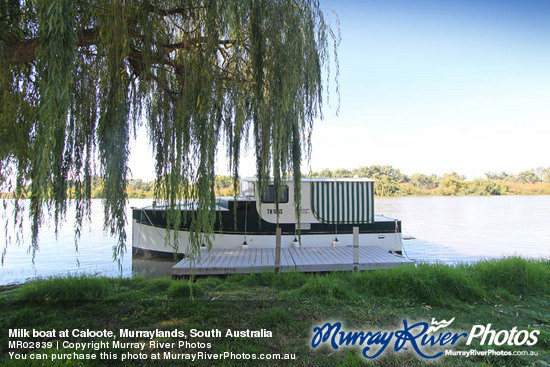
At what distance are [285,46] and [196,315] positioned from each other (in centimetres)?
283

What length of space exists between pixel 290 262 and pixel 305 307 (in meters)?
2.91

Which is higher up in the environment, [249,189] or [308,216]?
[249,189]

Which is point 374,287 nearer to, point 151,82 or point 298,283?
point 298,283

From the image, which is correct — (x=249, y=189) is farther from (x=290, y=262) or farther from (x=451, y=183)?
(x=451, y=183)

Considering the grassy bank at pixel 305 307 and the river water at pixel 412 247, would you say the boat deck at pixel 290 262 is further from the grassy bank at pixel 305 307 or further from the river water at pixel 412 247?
the river water at pixel 412 247

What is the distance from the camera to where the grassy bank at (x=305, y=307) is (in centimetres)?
257

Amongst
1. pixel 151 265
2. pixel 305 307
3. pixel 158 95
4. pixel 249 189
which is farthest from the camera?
pixel 151 265

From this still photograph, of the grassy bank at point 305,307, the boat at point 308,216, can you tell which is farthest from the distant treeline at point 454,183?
the grassy bank at point 305,307

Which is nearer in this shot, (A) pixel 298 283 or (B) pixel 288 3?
(B) pixel 288 3

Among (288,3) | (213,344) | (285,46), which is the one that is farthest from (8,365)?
(288,3)

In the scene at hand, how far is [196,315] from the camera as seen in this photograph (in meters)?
3.28

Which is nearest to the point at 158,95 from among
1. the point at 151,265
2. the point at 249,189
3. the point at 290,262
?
the point at 290,262

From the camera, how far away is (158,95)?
2998 mm

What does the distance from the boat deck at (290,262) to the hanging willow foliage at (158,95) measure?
10.7ft
